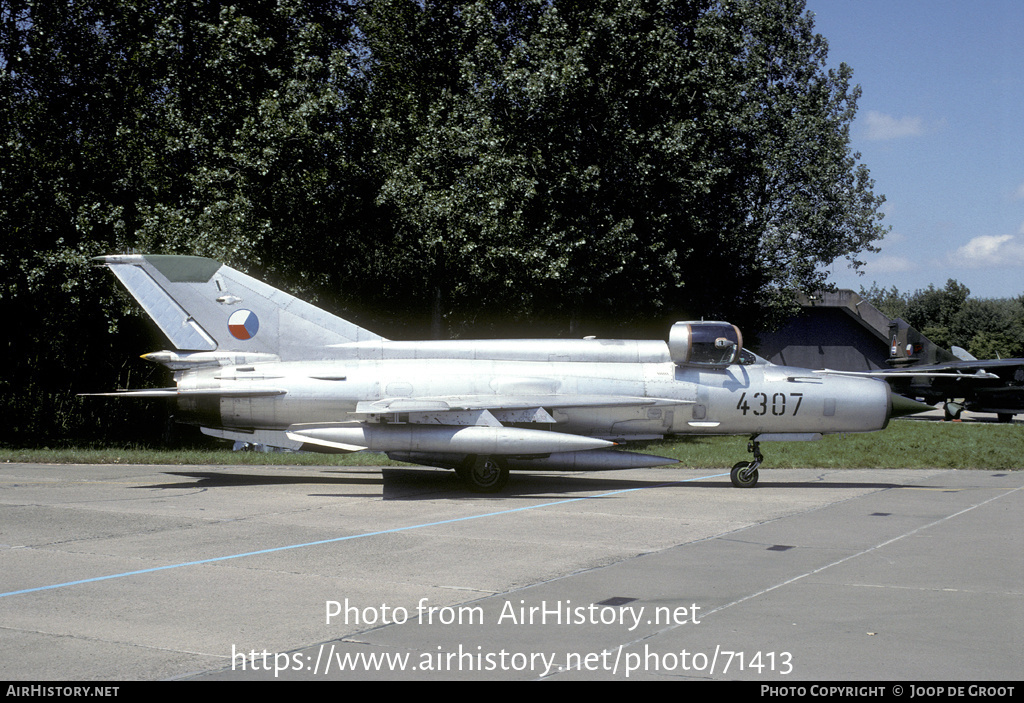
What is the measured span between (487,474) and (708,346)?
439cm

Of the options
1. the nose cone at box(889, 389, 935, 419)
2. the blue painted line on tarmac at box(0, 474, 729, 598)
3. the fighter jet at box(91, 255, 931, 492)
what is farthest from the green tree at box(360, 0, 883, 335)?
the blue painted line on tarmac at box(0, 474, 729, 598)

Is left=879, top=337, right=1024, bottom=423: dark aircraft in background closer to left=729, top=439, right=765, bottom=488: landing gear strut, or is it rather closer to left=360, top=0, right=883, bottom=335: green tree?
left=360, top=0, right=883, bottom=335: green tree

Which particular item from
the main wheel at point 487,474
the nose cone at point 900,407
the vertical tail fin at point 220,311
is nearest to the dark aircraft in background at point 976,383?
the nose cone at point 900,407

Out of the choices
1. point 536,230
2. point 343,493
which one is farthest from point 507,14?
point 343,493

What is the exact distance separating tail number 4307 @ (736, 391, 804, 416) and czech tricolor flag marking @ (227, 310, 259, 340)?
8.49 meters

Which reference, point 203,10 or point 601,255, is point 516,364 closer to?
point 601,255

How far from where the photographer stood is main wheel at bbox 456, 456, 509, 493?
50.6 feet

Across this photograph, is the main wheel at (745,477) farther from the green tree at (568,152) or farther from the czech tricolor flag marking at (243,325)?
the green tree at (568,152)

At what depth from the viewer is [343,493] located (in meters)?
15.1

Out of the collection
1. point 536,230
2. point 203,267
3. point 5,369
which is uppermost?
point 536,230

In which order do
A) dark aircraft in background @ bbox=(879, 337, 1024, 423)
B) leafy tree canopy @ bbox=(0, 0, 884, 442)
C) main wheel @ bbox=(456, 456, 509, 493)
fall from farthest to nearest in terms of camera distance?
dark aircraft in background @ bbox=(879, 337, 1024, 423)
leafy tree canopy @ bbox=(0, 0, 884, 442)
main wheel @ bbox=(456, 456, 509, 493)

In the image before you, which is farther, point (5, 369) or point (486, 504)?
point (5, 369)

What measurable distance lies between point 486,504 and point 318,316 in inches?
198

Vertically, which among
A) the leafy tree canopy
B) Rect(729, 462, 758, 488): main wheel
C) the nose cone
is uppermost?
the leafy tree canopy
